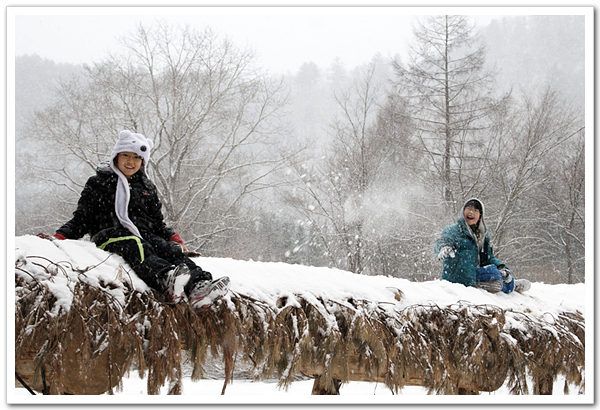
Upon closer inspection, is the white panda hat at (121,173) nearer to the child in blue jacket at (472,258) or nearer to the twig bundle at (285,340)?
the twig bundle at (285,340)

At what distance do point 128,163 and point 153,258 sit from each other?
2.39 feet

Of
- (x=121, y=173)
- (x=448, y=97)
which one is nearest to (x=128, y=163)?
(x=121, y=173)

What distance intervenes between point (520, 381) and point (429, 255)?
944 centimetres

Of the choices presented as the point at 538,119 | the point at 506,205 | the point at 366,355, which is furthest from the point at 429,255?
the point at 366,355

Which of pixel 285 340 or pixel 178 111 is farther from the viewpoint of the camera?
pixel 178 111

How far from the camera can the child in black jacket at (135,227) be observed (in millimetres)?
2062

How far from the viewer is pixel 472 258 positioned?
3549 mm

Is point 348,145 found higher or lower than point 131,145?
higher

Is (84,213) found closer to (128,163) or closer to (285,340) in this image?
(128,163)

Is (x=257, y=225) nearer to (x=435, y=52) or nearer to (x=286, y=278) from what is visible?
(x=435, y=52)

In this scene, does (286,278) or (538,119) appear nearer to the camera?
(286,278)

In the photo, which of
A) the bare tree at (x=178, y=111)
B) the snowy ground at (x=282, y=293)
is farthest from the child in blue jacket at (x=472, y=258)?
the bare tree at (x=178, y=111)

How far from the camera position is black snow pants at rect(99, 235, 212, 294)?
2.08 metres

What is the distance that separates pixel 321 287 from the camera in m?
2.54
